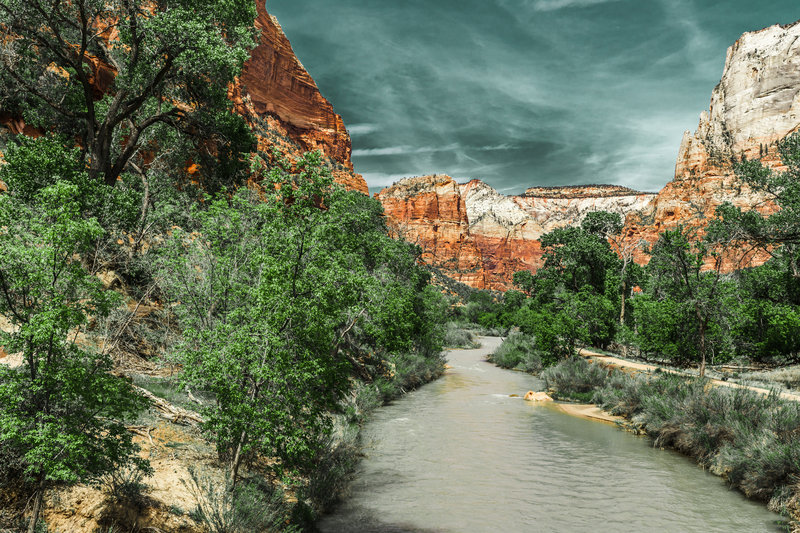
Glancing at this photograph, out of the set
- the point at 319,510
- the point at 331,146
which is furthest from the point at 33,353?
the point at 331,146

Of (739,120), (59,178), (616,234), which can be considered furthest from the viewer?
(739,120)

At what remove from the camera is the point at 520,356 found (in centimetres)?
3456

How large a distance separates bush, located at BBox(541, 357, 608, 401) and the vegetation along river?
4.51 meters

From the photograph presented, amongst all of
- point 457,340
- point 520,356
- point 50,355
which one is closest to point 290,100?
point 457,340

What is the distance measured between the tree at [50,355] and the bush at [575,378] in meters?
21.2

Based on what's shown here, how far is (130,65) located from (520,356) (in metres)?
31.5

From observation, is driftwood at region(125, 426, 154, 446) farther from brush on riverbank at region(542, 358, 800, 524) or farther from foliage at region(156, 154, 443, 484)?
brush on riverbank at region(542, 358, 800, 524)

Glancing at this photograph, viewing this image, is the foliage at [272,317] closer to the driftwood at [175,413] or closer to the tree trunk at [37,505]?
the driftwood at [175,413]

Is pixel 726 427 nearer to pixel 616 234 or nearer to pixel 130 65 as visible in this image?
pixel 130 65

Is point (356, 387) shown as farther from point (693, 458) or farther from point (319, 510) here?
point (693, 458)

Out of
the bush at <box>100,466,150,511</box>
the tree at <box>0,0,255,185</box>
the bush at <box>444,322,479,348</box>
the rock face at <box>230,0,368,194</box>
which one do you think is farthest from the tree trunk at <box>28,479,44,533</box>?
the rock face at <box>230,0,368,194</box>

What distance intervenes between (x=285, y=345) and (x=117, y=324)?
7.85m

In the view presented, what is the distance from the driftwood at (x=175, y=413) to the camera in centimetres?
881

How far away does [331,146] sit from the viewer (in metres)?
104
